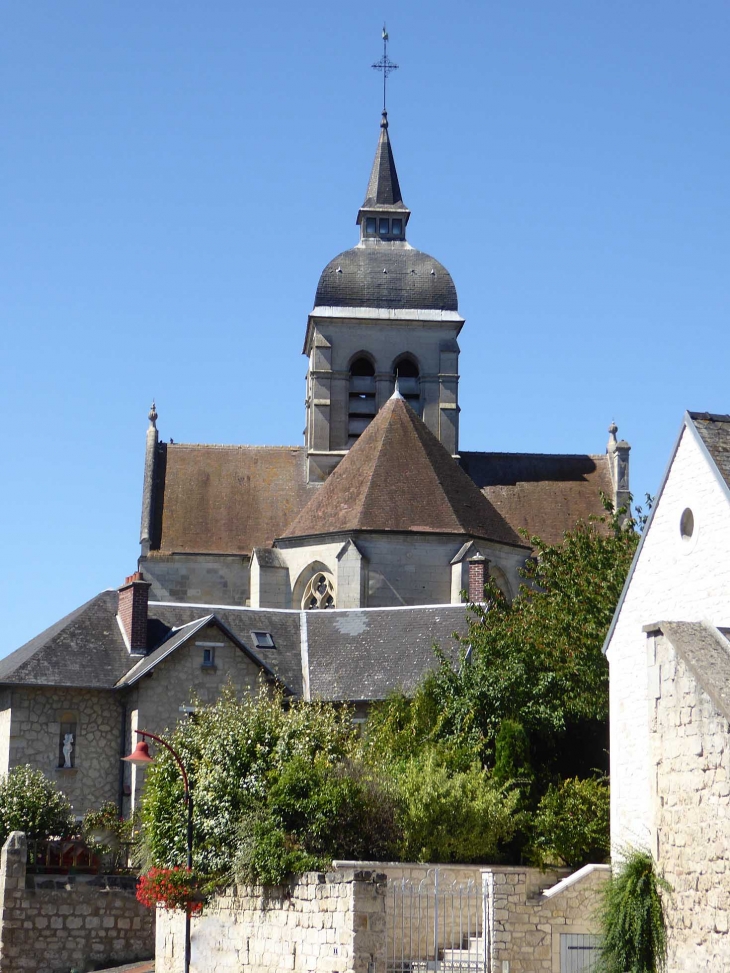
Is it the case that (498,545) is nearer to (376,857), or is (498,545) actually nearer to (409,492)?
(409,492)

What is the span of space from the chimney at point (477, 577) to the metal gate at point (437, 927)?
13.7 meters

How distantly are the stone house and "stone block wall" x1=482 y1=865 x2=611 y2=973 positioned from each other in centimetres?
68

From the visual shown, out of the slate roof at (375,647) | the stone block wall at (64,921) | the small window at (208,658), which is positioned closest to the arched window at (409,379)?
the slate roof at (375,647)

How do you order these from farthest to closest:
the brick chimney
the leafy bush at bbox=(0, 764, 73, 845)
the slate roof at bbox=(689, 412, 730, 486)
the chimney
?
the chimney
the brick chimney
the leafy bush at bbox=(0, 764, 73, 845)
the slate roof at bbox=(689, 412, 730, 486)

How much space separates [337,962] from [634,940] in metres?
3.04

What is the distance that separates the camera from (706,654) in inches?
568

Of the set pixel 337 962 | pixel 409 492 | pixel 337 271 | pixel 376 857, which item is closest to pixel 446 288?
pixel 337 271

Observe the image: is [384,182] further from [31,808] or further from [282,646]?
[31,808]

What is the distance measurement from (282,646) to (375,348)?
17268 mm

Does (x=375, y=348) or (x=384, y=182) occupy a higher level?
(x=384, y=182)

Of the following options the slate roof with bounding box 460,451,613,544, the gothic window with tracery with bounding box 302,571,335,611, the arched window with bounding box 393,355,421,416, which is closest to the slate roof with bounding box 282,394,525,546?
the gothic window with tracery with bounding box 302,571,335,611

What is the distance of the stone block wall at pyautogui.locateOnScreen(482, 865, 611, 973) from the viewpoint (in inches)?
691

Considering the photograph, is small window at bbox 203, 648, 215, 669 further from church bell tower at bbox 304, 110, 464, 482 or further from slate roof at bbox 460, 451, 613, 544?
church bell tower at bbox 304, 110, 464, 482

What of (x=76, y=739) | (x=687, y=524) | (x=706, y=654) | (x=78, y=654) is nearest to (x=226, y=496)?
(x=78, y=654)
